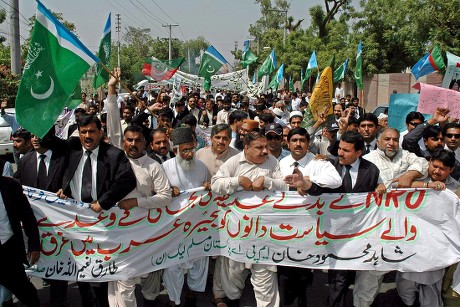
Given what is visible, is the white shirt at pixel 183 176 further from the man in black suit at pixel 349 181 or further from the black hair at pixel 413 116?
the black hair at pixel 413 116

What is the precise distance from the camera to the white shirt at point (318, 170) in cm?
407

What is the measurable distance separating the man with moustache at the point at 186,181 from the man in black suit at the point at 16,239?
1.17 metres

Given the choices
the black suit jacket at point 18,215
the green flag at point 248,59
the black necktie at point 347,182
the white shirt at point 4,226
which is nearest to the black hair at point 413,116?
the black necktie at point 347,182

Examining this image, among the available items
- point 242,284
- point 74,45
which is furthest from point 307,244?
point 74,45

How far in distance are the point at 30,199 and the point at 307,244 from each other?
247 centimetres

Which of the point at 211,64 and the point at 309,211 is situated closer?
the point at 309,211

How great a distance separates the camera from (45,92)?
14.3 ft

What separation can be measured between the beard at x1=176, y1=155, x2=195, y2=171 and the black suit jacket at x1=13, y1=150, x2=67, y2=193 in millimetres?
1023

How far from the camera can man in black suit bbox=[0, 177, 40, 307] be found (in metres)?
4.07

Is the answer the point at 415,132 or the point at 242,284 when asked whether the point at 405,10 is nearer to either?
the point at 415,132

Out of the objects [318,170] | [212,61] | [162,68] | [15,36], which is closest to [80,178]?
[318,170]

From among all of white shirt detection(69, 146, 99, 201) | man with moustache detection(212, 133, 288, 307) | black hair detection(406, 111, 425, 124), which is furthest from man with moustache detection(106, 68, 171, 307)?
black hair detection(406, 111, 425, 124)

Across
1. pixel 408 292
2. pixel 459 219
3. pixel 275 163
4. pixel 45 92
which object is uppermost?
pixel 45 92

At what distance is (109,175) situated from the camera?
421 centimetres
